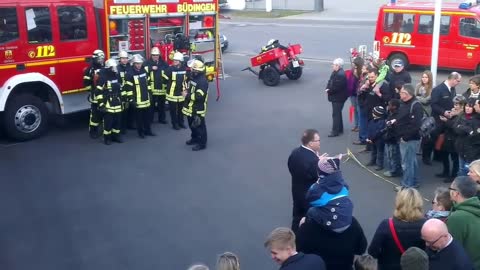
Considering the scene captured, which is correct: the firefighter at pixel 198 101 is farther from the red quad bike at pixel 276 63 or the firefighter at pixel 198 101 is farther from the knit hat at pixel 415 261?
the knit hat at pixel 415 261

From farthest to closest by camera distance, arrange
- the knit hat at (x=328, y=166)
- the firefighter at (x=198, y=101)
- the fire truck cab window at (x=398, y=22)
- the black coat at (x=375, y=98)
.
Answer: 1. the fire truck cab window at (x=398, y=22)
2. the firefighter at (x=198, y=101)
3. the black coat at (x=375, y=98)
4. the knit hat at (x=328, y=166)

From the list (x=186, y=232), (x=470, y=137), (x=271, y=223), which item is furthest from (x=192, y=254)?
(x=470, y=137)

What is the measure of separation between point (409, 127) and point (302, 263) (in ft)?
18.2

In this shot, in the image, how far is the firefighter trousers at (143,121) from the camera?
12.9 meters

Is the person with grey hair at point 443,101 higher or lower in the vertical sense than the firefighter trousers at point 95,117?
higher

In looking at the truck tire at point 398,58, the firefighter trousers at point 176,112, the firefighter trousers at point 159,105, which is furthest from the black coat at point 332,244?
the truck tire at point 398,58

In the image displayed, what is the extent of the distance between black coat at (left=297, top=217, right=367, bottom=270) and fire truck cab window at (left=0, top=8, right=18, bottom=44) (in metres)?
8.71

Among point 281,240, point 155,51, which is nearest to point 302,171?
point 281,240

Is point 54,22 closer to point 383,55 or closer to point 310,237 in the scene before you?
point 310,237

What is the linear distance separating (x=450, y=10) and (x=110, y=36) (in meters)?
10.4

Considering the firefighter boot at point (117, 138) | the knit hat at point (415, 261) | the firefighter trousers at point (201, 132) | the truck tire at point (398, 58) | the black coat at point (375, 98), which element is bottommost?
the firefighter boot at point (117, 138)

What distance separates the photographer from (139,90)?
41.9 feet

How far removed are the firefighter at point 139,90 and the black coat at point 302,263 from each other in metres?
8.60

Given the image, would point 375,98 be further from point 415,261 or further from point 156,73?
point 415,261
